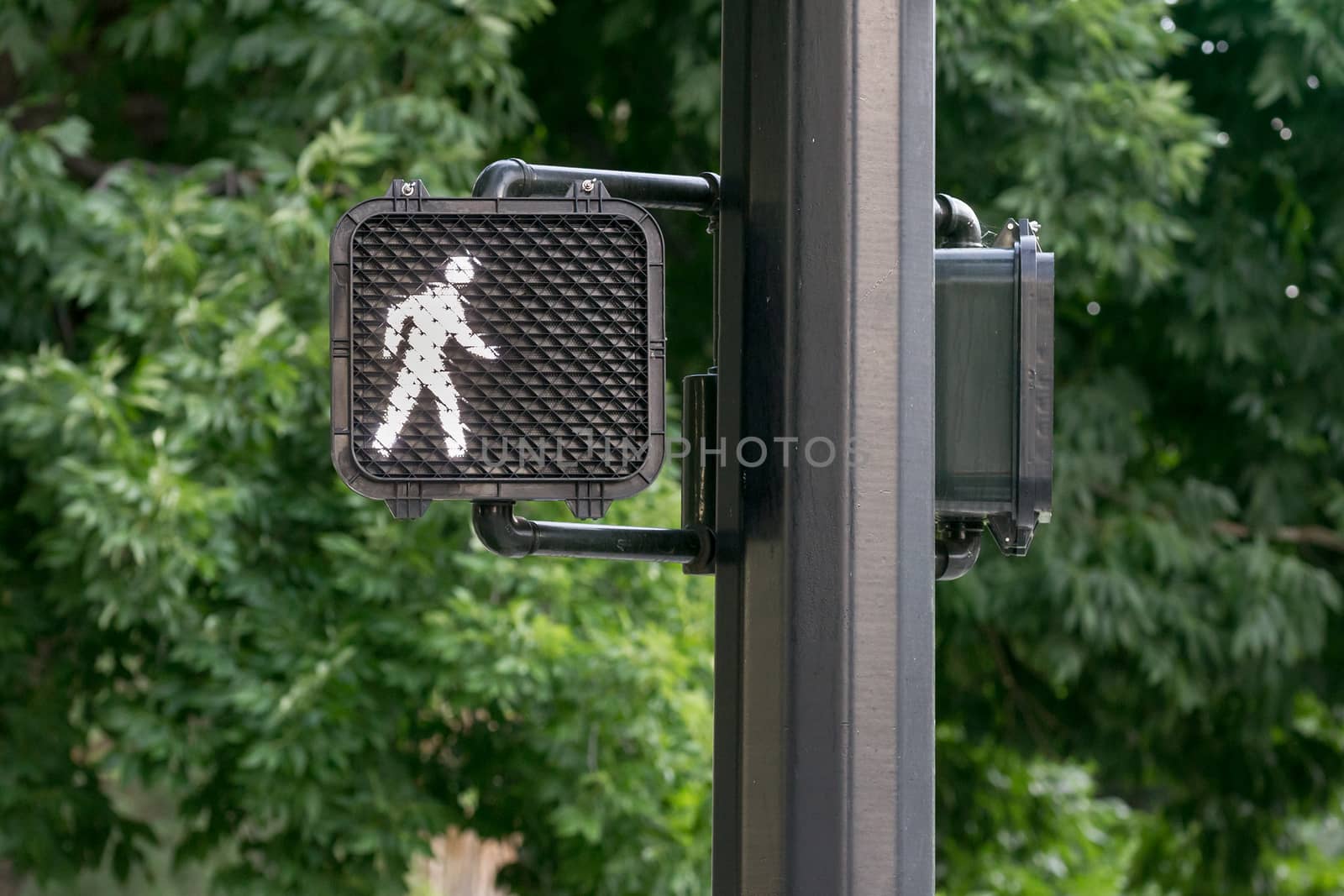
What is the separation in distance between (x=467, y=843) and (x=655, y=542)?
42.2 ft

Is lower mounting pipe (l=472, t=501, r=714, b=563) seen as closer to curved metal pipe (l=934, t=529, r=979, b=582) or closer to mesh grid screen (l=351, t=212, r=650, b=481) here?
mesh grid screen (l=351, t=212, r=650, b=481)

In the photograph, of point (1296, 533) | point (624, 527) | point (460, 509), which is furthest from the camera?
point (1296, 533)

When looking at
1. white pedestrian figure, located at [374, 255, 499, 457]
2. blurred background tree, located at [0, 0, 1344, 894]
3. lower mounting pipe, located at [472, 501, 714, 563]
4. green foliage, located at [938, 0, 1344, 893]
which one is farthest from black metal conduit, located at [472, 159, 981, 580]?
green foliage, located at [938, 0, 1344, 893]

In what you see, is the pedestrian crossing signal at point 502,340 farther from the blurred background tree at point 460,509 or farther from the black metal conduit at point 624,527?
the blurred background tree at point 460,509

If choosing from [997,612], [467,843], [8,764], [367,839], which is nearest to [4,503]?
[8,764]

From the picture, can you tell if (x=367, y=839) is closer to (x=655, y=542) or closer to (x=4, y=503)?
(x=4, y=503)

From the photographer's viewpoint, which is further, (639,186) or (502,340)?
(639,186)

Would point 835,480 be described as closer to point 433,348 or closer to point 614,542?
point 614,542

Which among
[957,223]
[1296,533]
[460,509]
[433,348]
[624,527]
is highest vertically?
[957,223]

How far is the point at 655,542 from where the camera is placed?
1698 millimetres

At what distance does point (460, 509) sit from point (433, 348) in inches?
131

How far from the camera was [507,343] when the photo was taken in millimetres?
1532

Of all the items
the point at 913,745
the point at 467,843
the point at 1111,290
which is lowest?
the point at 467,843

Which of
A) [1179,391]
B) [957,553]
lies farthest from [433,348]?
[1179,391]
